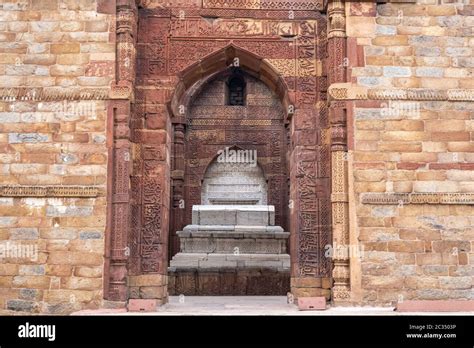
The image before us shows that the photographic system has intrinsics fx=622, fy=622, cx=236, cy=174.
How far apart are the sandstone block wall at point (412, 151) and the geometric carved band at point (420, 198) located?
19 millimetres

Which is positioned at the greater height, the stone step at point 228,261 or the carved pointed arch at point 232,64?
the carved pointed arch at point 232,64

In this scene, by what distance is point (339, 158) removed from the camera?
847 cm

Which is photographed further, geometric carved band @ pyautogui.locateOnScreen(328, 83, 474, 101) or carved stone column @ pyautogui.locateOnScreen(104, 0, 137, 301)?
geometric carved band @ pyautogui.locateOnScreen(328, 83, 474, 101)

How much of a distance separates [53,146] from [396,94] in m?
4.71

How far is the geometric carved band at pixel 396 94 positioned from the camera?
8.50m

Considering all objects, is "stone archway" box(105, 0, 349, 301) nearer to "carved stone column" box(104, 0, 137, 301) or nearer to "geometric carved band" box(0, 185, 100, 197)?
"carved stone column" box(104, 0, 137, 301)

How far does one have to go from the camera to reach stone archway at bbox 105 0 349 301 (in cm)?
839

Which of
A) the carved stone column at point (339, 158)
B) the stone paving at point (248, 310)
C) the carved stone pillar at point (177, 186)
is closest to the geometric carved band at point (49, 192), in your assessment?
the stone paving at point (248, 310)

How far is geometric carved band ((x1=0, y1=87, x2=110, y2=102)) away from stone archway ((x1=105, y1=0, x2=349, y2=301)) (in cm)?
22

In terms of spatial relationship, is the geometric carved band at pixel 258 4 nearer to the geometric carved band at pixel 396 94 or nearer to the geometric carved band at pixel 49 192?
the geometric carved band at pixel 396 94

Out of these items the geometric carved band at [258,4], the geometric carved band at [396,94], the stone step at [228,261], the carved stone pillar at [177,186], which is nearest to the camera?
the geometric carved band at [396,94]

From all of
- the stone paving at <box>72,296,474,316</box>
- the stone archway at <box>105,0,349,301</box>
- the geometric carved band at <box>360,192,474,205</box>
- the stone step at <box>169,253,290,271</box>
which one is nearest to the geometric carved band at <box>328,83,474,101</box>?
the stone archway at <box>105,0,349,301</box>

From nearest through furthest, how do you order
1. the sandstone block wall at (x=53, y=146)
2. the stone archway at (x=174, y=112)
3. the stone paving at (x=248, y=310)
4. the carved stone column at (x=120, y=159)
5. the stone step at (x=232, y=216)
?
the stone paving at (x=248, y=310), the sandstone block wall at (x=53, y=146), the carved stone column at (x=120, y=159), the stone archway at (x=174, y=112), the stone step at (x=232, y=216)
